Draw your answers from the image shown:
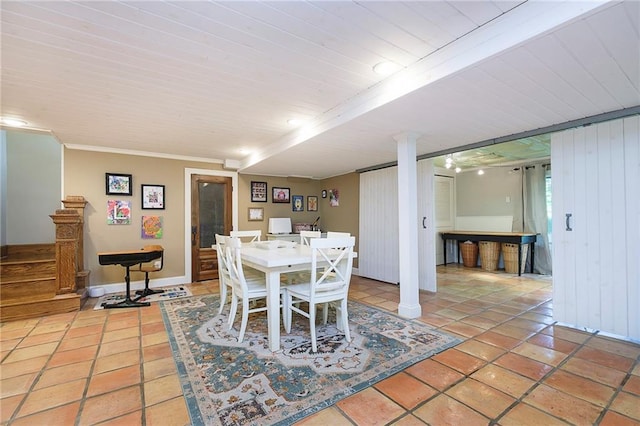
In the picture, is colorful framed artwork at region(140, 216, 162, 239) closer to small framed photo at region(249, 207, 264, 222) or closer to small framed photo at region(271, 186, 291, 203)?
small framed photo at region(249, 207, 264, 222)

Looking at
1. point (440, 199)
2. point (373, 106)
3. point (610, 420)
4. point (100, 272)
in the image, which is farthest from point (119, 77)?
point (440, 199)

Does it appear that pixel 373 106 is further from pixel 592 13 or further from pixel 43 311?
pixel 43 311

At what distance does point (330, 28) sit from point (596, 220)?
10.3ft

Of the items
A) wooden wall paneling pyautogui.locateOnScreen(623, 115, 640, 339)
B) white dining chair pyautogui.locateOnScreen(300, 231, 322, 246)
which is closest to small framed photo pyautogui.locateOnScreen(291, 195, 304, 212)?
white dining chair pyautogui.locateOnScreen(300, 231, 322, 246)

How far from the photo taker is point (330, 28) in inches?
66.1

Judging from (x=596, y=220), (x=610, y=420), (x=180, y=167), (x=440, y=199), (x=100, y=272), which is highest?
(x=180, y=167)

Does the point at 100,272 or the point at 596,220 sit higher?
the point at 596,220

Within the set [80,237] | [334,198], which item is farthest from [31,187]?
[334,198]

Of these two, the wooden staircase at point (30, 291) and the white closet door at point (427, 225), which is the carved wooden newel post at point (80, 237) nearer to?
the wooden staircase at point (30, 291)

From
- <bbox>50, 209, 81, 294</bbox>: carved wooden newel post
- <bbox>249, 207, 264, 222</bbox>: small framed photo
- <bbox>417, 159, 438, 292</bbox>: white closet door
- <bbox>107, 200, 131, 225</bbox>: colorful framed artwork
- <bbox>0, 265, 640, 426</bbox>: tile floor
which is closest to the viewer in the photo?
<bbox>0, 265, 640, 426</bbox>: tile floor

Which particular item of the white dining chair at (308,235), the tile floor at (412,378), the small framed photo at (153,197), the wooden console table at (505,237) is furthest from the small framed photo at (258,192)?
the wooden console table at (505,237)

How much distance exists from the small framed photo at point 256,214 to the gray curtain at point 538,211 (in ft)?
18.0

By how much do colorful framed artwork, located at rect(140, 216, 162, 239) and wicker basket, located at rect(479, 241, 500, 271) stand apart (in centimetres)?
644

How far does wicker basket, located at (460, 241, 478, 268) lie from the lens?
6.39 metres
